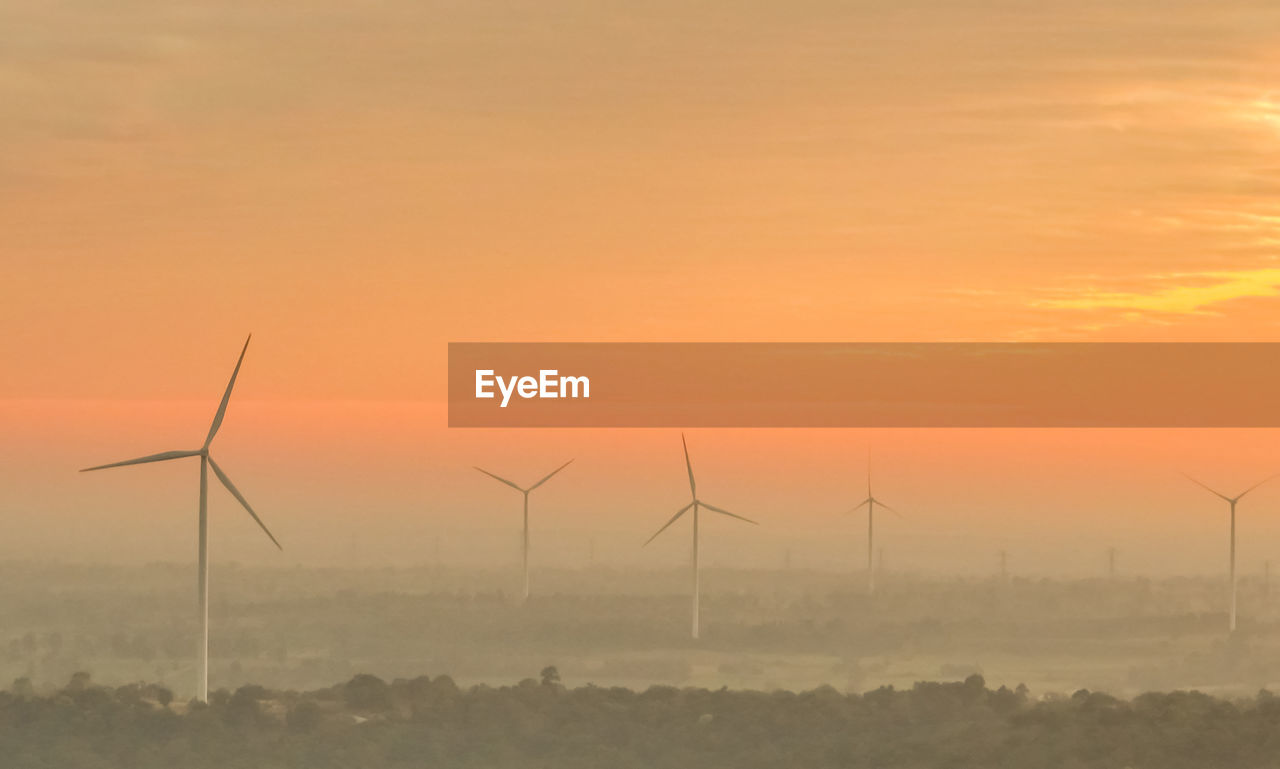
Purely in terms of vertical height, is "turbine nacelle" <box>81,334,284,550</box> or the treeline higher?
"turbine nacelle" <box>81,334,284,550</box>

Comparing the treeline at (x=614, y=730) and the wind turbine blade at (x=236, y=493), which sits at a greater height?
the wind turbine blade at (x=236, y=493)

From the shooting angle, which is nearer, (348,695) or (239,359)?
(239,359)

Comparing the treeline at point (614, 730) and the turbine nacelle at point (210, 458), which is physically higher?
the turbine nacelle at point (210, 458)

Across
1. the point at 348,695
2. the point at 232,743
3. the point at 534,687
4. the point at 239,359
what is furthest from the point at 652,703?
the point at 239,359

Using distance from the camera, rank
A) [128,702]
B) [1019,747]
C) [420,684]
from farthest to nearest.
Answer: [420,684] < [128,702] < [1019,747]

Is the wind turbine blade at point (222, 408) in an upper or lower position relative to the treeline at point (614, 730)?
upper

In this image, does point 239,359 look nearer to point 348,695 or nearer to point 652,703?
point 348,695

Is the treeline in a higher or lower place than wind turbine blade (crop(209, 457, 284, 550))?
lower

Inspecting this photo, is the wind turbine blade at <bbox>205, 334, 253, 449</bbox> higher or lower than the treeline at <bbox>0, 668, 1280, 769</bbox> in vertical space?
higher
